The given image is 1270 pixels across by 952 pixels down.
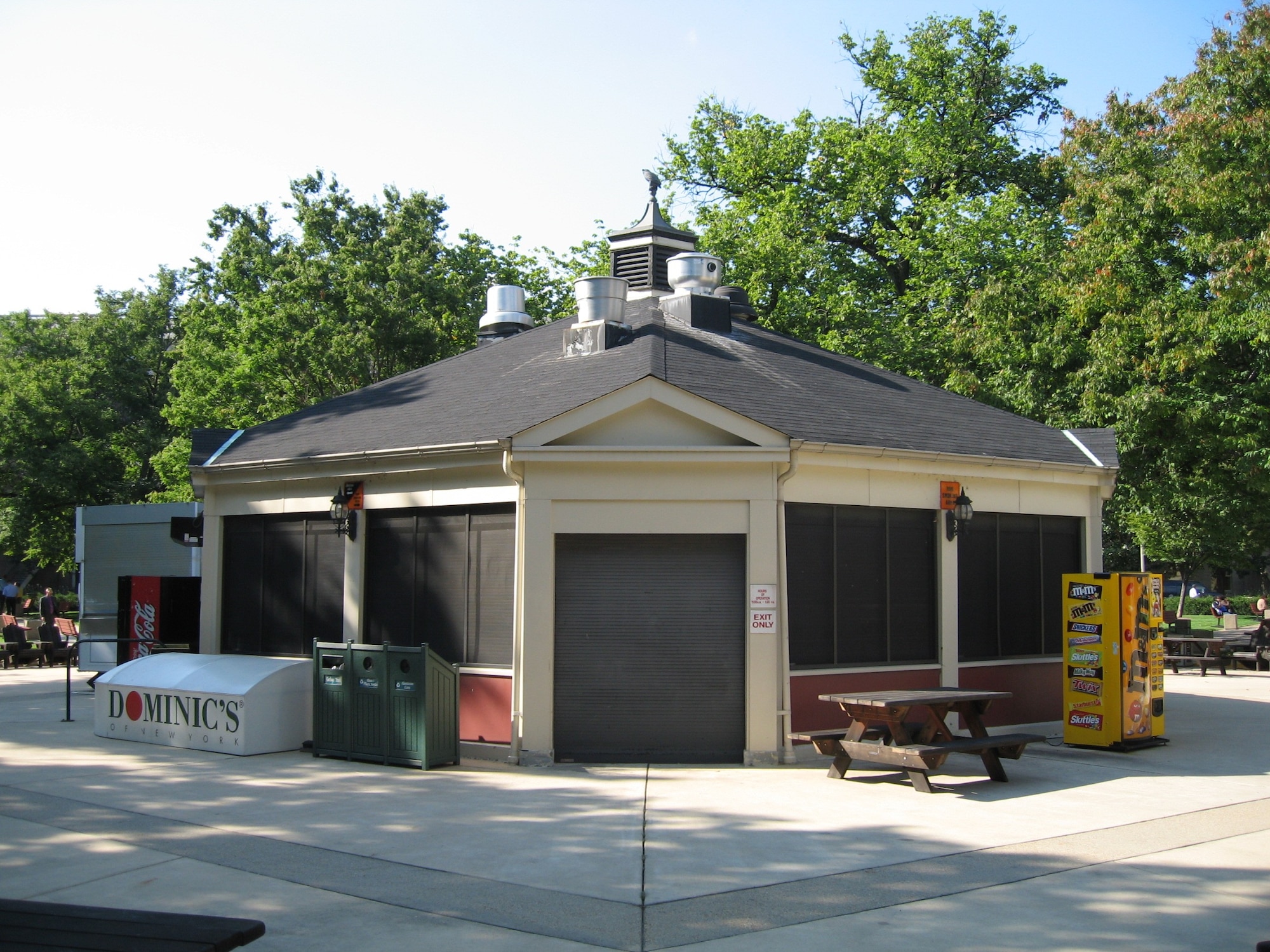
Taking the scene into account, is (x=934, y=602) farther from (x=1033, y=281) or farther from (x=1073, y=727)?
(x=1033, y=281)

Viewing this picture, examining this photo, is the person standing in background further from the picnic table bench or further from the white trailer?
the picnic table bench

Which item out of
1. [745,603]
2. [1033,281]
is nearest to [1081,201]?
[1033,281]

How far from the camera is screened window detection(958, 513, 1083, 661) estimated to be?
14562mm

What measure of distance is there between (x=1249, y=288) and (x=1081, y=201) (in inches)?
214

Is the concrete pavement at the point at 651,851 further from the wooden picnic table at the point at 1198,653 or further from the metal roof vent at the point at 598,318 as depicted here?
the wooden picnic table at the point at 1198,653

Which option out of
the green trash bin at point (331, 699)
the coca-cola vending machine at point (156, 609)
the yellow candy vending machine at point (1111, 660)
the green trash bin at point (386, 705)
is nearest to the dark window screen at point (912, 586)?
the yellow candy vending machine at point (1111, 660)

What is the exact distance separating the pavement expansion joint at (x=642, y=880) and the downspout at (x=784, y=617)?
3382 mm

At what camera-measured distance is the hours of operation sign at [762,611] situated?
39.9 feet

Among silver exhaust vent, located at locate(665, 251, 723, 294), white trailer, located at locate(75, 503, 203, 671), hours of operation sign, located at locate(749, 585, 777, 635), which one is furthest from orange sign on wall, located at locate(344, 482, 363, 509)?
white trailer, located at locate(75, 503, 203, 671)

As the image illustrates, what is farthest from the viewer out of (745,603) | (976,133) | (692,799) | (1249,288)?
(976,133)

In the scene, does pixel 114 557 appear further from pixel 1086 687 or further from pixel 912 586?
pixel 1086 687

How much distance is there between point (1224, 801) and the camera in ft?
33.8

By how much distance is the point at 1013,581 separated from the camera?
15.1m

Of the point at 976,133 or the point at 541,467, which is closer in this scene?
the point at 541,467
